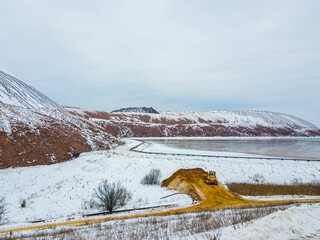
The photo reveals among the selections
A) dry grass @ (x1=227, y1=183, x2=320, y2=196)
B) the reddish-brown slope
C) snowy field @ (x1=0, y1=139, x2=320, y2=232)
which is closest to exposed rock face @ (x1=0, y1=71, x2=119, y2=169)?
the reddish-brown slope

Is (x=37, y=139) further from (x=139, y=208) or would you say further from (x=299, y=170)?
(x=299, y=170)

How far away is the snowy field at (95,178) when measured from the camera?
52.2 feet

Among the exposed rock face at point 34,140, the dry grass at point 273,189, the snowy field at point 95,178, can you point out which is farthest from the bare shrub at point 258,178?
the exposed rock face at point 34,140

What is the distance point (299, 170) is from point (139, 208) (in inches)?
1006

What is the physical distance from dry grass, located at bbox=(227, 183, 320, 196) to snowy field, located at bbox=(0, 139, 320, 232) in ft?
7.51

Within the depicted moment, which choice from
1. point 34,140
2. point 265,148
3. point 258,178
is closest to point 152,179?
point 258,178

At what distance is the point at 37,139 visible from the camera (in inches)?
1443

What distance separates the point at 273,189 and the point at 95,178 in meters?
20.7

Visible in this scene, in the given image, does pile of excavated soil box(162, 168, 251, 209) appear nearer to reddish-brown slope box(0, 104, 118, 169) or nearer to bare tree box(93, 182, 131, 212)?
bare tree box(93, 182, 131, 212)

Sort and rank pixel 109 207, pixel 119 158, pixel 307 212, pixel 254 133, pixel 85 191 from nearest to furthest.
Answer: pixel 307 212
pixel 109 207
pixel 85 191
pixel 119 158
pixel 254 133

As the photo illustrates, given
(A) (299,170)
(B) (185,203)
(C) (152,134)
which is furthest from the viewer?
(C) (152,134)

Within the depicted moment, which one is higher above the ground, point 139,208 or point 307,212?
point 307,212

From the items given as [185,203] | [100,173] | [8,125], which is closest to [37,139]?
[8,125]

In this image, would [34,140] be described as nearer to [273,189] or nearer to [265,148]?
[273,189]
